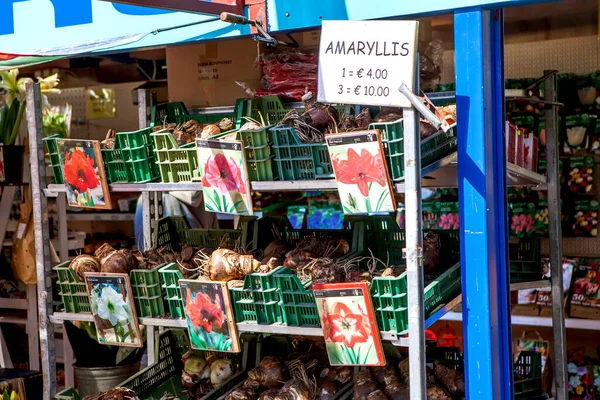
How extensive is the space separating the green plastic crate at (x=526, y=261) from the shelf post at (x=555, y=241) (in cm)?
7

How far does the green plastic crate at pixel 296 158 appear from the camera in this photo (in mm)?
2980

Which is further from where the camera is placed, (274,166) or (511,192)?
(511,192)

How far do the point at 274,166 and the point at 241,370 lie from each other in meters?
1.12

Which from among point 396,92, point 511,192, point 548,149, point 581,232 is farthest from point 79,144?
point 581,232

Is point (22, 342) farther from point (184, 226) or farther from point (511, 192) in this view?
point (511, 192)

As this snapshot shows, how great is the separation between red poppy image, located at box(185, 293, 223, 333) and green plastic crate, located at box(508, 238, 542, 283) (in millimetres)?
1537

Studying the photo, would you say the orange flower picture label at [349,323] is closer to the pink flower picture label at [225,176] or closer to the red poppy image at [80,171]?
the pink flower picture label at [225,176]

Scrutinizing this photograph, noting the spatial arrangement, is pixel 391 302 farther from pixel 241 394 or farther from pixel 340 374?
pixel 241 394

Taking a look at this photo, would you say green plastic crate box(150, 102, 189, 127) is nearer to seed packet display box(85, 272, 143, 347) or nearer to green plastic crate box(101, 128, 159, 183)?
green plastic crate box(101, 128, 159, 183)

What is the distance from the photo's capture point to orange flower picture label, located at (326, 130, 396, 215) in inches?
107

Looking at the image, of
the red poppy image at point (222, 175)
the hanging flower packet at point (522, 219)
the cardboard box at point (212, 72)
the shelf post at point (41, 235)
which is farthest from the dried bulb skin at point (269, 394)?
the hanging flower packet at point (522, 219)

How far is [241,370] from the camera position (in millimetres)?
3711

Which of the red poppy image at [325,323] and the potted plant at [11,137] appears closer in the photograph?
the red poppy image at [325,323]

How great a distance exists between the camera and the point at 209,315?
10.3 feet
